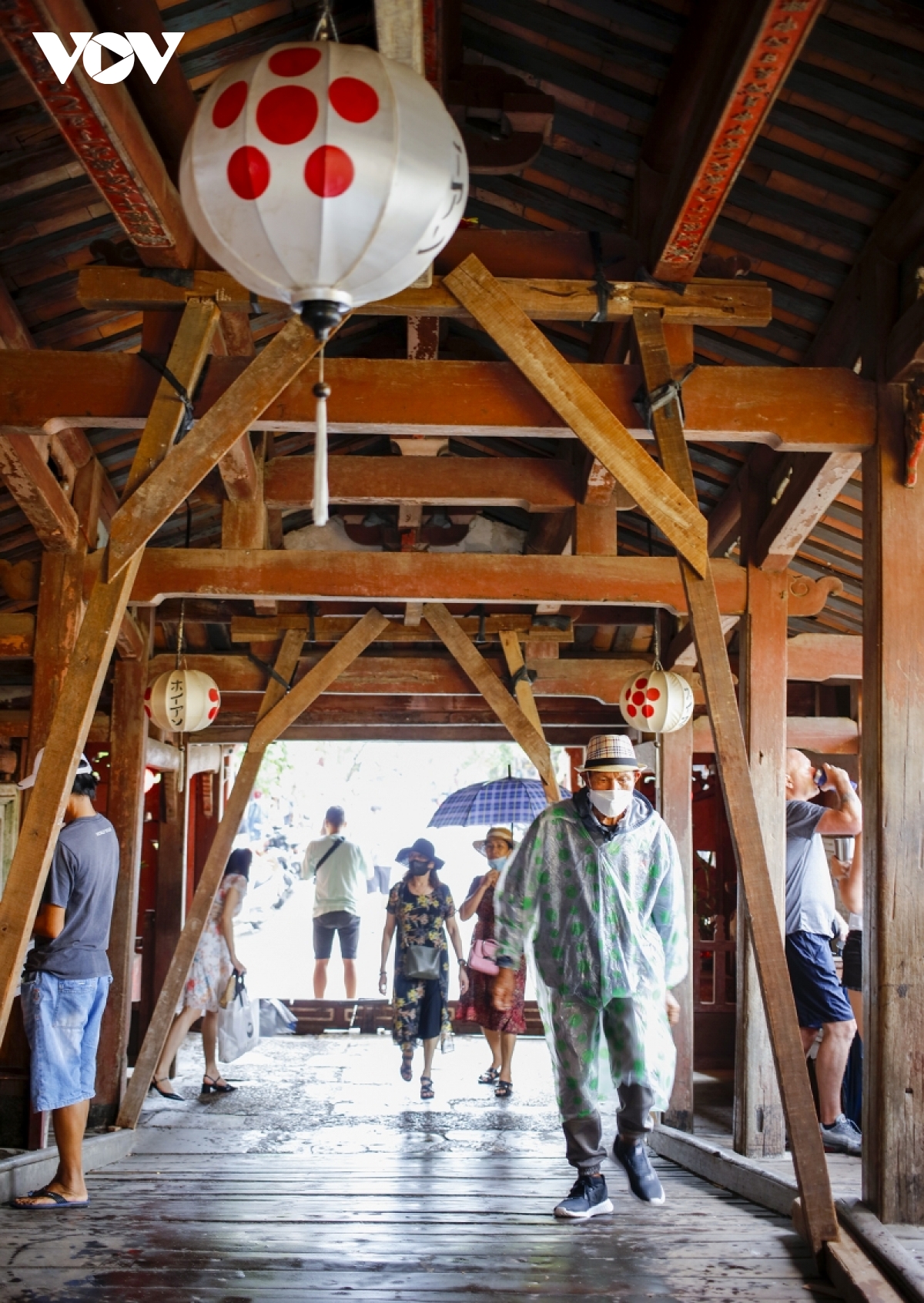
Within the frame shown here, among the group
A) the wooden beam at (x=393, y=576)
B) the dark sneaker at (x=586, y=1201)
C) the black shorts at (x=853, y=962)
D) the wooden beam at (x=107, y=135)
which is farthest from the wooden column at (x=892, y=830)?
the wooden beam at (x=107, y=135)

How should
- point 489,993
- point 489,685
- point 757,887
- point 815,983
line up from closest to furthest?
point 757,887 → point 815,983 → point 489,685 → point 489,993

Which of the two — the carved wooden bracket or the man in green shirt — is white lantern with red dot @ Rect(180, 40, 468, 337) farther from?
the man in green shirt

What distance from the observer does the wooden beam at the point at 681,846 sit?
777 cm

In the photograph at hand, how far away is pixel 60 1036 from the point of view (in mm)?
4918

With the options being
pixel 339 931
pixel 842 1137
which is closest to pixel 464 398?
pixel 842 1137

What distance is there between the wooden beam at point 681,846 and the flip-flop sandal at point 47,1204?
408 centimetres

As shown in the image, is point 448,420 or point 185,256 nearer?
point 185,256

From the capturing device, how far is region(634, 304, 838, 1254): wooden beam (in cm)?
402

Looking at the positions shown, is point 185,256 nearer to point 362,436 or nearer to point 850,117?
point 850,117

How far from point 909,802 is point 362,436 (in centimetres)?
513

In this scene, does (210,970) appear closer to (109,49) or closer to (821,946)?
(821,946)

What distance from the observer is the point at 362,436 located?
8.57 meters

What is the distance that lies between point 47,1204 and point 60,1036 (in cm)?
63

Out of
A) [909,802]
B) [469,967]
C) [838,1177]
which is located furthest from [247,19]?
[469,967]
